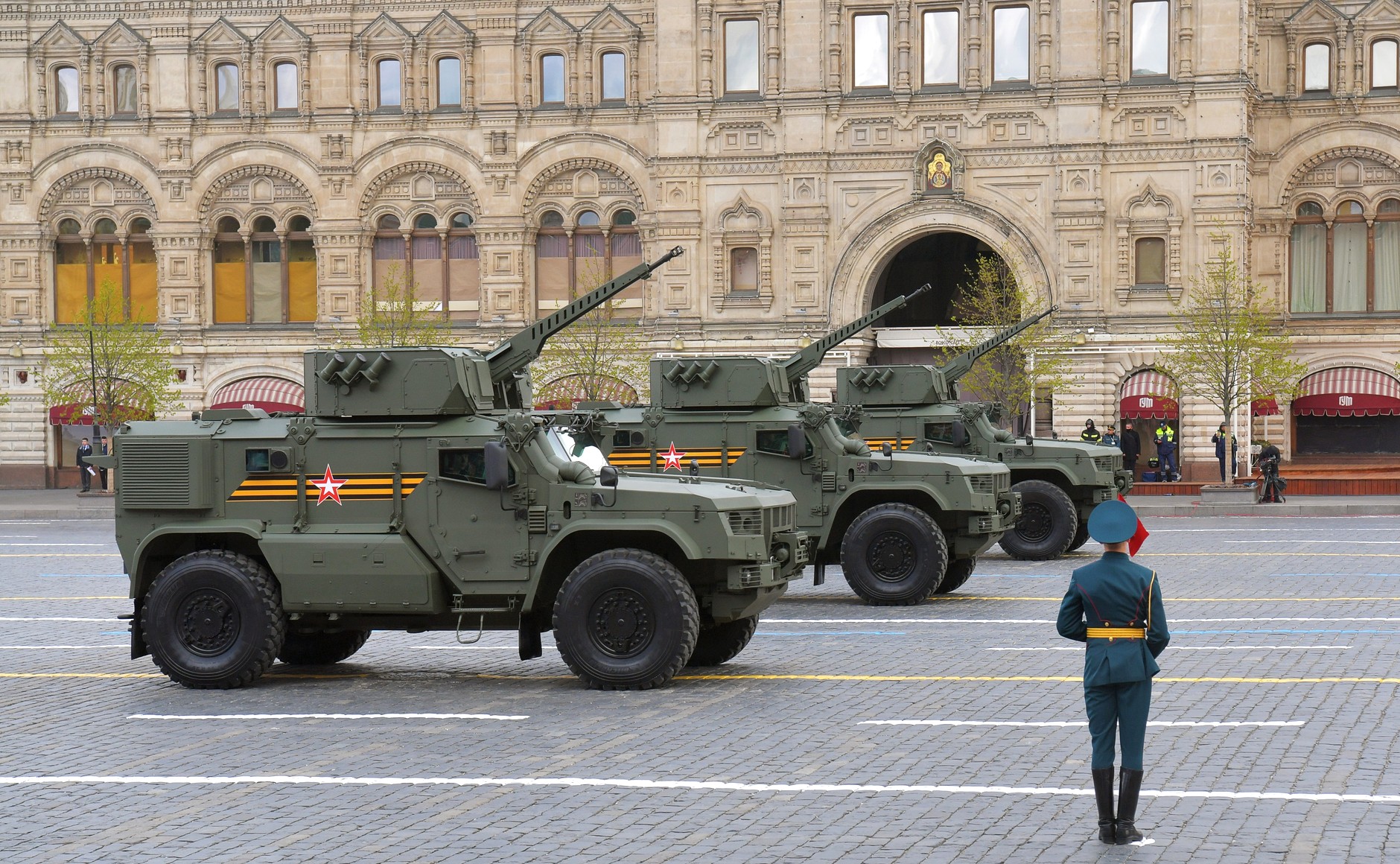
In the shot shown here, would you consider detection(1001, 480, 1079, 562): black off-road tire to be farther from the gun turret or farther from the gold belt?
the gold belt

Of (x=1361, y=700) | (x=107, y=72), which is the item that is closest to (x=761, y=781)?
(x=1361, y=700)

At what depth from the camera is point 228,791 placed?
32.9ft

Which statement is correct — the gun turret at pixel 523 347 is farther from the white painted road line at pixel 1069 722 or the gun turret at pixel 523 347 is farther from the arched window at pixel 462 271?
the arched window at pixel 462 271

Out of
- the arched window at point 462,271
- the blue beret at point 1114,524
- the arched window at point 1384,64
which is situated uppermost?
the arched window at point 1384,64

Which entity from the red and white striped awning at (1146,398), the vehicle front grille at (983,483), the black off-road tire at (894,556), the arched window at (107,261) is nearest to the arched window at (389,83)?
the arched window at (107,261)

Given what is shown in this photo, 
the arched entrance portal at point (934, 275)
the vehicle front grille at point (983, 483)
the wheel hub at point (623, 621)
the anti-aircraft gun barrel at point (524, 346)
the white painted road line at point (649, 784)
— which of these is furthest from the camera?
the arched entrance portal at point (934, 275)

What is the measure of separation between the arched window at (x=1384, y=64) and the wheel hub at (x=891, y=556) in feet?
110

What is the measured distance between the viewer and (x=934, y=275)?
5356 centimetres

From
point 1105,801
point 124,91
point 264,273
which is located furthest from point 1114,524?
point 124,91

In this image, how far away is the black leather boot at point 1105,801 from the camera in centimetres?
861

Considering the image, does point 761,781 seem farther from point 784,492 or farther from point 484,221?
point 484,221

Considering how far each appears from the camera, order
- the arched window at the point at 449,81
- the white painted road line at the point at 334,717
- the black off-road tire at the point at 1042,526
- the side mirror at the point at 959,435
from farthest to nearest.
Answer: the arched window at the point at 449,81 < the black off-road tire at the point at 1042,526 < the side mirror at the point at 959,435 < the white painted road line at the point at 334,717

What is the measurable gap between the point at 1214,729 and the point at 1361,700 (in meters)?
1.58

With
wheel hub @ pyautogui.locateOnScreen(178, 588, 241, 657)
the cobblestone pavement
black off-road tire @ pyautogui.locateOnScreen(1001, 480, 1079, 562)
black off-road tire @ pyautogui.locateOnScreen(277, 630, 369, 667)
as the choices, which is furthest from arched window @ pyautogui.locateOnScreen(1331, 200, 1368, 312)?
wheel hub @ pyautogui.locateOnScreen(178, 588, 241, 657)
